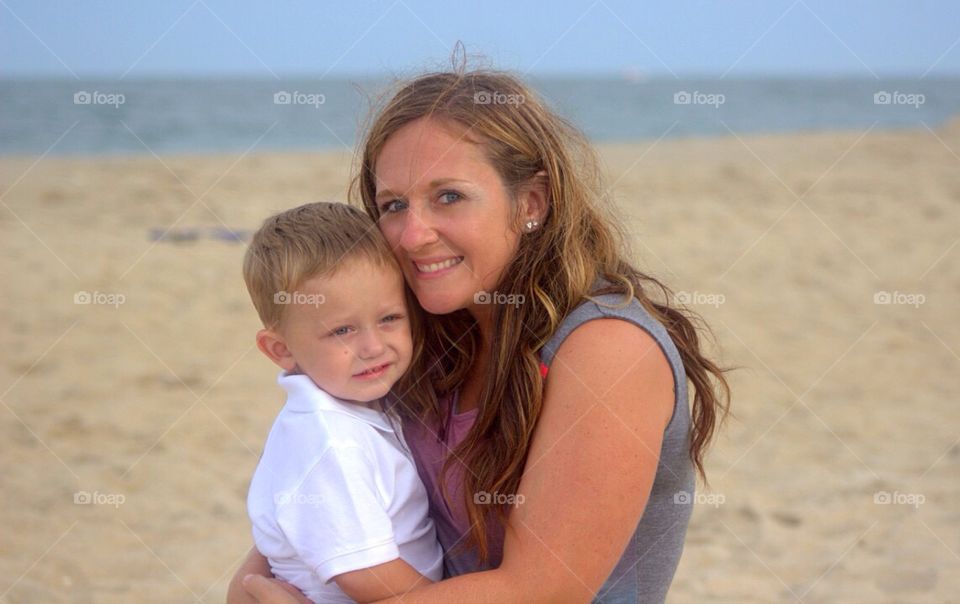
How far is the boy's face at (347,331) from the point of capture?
2.07 meters

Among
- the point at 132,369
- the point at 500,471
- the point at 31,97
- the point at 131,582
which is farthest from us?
the point at 31,97

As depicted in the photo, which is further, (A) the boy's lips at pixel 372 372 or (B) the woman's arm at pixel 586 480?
(A) the boy's lips at pixel 372 372

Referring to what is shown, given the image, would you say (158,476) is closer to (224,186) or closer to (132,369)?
(132,369)

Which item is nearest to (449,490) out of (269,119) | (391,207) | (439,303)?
(439,303)

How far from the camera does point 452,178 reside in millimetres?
2098

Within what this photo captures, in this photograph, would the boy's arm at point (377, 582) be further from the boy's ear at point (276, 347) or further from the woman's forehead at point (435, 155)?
the woman's forehead at point (435, 155)

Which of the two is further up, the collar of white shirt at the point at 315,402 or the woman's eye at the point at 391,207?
the woman's eye at the point at 391,207

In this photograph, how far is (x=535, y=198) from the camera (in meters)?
2.20

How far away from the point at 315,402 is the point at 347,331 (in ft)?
0.55

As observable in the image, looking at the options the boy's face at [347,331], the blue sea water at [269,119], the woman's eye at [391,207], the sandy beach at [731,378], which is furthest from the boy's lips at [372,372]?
the blue sea water at [269,119]

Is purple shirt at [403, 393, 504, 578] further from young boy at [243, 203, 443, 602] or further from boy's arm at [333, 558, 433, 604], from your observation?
boy's arm at [333, 558, 433, 604]

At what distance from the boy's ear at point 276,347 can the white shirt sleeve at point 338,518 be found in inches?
13.0

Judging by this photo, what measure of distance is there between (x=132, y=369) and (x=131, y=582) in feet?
7.87

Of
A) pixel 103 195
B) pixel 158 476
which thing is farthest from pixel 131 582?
pixel 103 195
